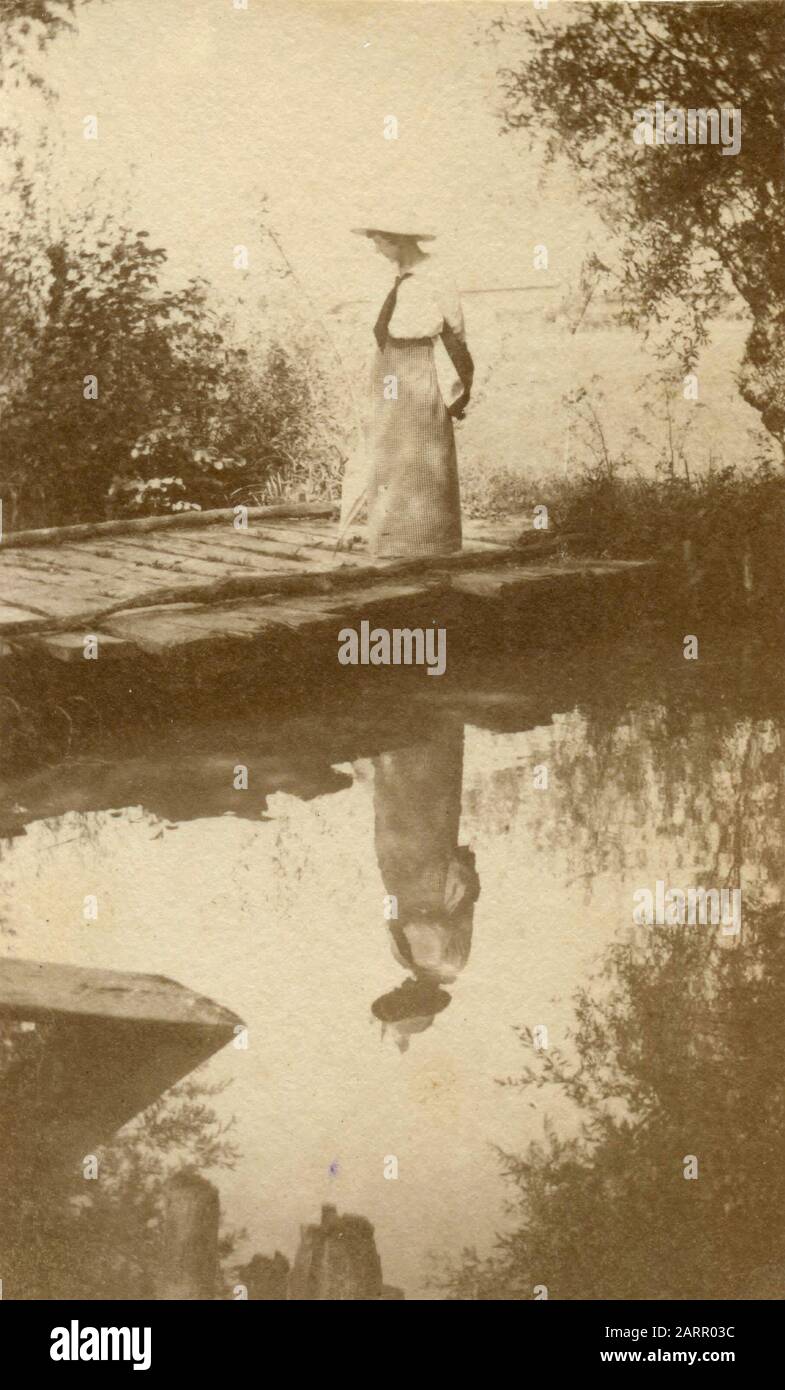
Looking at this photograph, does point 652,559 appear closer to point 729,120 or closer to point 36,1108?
point 729,120

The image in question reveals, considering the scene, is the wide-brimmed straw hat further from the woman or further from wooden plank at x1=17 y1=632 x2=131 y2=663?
wooden plank at x1=17 y1=632 x2=131 y2=663

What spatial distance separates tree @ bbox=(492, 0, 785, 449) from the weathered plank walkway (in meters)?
0.52

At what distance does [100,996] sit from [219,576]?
2.71ft

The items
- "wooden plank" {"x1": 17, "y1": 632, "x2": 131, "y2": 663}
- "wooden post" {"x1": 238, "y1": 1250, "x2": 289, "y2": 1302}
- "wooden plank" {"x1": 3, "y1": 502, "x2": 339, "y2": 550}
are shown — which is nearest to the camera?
"wooden post" {"x1": 238, "y1": 1250, "x2": 289, "y2": 1302}

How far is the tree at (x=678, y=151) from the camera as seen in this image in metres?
2.29

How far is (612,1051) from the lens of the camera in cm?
223

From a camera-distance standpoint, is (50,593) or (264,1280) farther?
(50,593)

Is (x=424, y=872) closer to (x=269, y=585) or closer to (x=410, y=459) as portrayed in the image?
(x=269, y=585)

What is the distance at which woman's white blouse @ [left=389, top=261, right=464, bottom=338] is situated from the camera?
7.47ft

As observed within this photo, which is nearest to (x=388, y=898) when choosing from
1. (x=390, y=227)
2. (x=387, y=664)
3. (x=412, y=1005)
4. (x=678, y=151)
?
(x=412, y=1005)

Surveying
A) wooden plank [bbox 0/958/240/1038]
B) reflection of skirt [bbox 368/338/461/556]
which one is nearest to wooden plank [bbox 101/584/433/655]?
reflection of skirt [bbox 368/338/461/556]

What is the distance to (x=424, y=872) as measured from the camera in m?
2.26

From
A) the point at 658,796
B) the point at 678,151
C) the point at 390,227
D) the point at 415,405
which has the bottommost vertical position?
the point at 658,796

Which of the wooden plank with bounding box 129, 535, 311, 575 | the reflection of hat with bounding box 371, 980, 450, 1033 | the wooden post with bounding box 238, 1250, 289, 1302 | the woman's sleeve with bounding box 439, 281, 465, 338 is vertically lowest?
the wooden post with bounding box 238, 1250, 289, 1302
